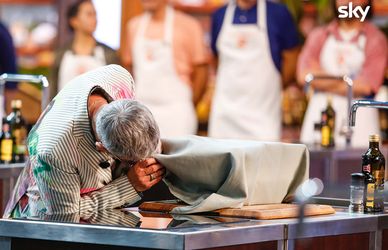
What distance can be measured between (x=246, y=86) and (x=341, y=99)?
723 millimetres

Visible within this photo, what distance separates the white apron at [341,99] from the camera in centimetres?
728

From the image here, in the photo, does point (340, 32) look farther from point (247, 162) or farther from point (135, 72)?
point (247, 162)

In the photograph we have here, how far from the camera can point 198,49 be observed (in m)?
7.77

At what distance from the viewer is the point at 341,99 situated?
7.36m

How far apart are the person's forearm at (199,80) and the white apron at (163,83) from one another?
0.28 feet

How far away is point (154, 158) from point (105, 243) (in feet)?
1.52

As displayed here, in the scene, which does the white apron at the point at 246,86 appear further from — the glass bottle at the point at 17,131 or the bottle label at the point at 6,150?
the bottle label at the point at 6,150

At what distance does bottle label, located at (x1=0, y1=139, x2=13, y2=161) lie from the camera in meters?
5.16

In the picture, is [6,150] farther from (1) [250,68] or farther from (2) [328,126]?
(1) [250,68]

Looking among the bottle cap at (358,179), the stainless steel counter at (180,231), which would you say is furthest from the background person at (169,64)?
the stainless steel counter at (180,231)

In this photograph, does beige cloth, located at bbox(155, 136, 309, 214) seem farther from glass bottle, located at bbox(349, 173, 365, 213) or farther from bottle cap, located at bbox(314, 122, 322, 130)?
bottle cap, located at bbox(314, 122, 322, 130)

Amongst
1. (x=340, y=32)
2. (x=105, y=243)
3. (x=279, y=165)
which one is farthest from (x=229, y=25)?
(x=105, y=243)

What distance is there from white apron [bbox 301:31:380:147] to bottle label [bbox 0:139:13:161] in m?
2.62

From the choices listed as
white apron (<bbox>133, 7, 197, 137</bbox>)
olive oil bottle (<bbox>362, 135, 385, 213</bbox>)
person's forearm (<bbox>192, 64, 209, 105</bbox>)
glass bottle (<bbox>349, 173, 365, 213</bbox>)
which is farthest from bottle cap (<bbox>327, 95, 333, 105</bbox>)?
glass bottle (<bbox>349, 173, 365, 213</bbox>)
